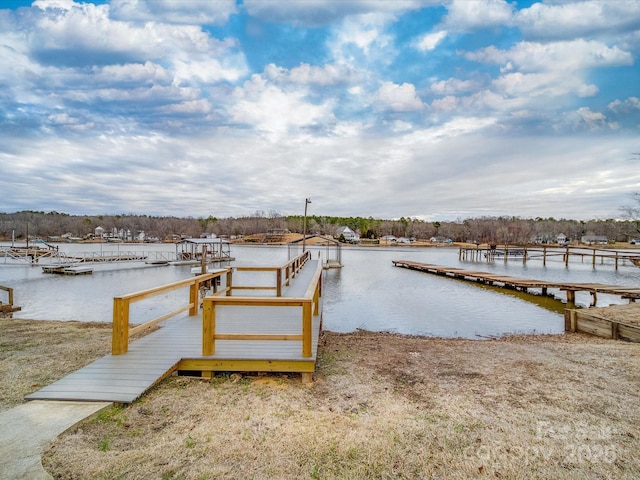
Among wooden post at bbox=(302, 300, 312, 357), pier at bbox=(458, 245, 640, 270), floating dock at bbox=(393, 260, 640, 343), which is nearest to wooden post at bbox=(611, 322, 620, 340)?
floating dock at bbox=(393, 260, 640, 343)

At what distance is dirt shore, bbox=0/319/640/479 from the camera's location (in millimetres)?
2641

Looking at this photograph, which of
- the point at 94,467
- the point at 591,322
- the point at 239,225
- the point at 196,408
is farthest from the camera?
the point at 239,225

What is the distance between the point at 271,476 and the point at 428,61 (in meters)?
15.1

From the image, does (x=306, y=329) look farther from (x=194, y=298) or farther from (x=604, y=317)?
(x=604, y=317)

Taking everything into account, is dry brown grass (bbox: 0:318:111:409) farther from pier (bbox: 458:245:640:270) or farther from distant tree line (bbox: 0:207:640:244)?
distant tree line (bbox: 0:207:640:244)

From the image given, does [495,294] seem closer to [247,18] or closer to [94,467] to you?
[247,18]

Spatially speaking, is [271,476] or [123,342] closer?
[271,476]

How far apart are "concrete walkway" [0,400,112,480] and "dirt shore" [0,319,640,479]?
113 millimetres

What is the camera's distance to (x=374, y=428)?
10.7 ft

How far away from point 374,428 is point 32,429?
123 inches

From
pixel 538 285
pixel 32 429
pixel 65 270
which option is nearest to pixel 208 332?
pixel 32 429

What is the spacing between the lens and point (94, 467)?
2.48m

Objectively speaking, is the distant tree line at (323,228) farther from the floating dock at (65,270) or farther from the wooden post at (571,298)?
the wooden post at (571,298)

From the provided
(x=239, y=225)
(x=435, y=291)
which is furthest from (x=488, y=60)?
(x=239, y=225)
